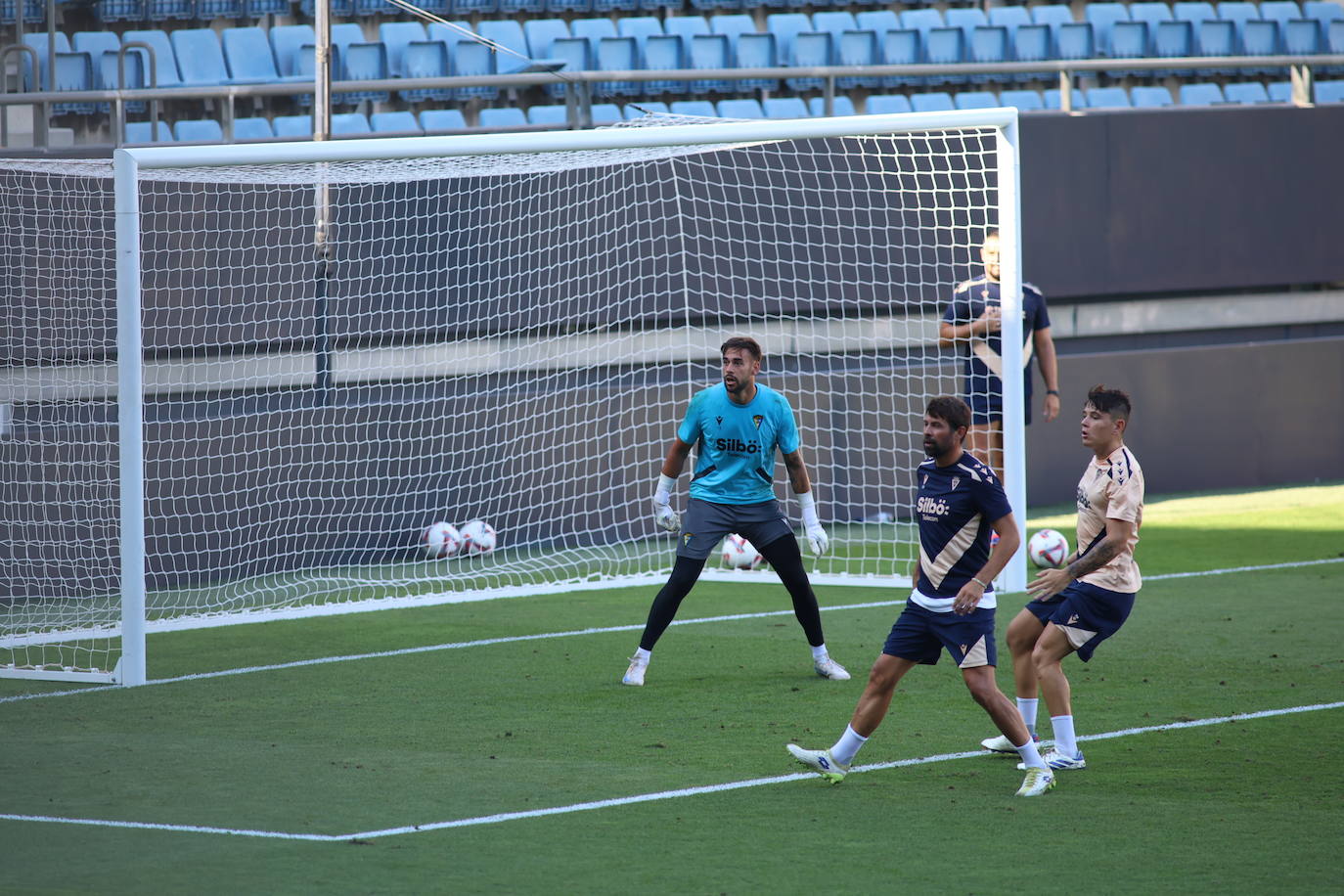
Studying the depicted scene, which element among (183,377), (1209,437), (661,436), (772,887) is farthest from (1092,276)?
(772,887)

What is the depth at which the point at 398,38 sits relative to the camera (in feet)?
48.6

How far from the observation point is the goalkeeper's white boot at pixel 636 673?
805 cm

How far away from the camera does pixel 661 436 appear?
13070 millimetres

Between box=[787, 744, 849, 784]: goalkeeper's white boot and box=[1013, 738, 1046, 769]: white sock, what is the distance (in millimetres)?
675

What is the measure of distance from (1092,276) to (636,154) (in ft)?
20.1

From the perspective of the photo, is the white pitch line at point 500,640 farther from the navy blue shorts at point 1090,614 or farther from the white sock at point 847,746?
the navy blue shorts at point 1090,614

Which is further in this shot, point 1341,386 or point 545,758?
point 1341,386

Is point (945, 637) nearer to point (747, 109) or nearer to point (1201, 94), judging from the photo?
point (747, 109)

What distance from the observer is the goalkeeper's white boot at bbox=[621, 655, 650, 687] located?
317 inches

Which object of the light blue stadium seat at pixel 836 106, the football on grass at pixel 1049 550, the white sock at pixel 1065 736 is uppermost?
the light blue stadium seat at pixel 836 106

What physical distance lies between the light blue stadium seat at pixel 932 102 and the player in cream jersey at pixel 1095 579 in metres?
9.66

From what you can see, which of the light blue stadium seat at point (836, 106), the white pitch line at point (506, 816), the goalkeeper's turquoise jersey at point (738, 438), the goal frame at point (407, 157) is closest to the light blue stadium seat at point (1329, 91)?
the light blue stadium seat at point (836, 106)

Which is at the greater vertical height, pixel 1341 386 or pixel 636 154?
pixel 636 154

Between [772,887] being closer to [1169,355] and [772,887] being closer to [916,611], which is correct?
[916,611]
